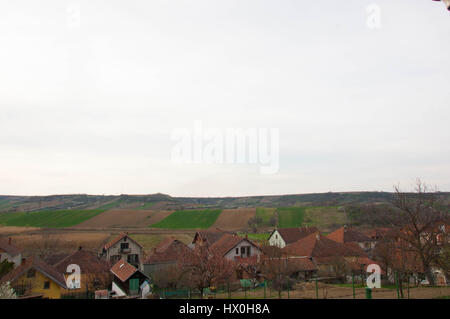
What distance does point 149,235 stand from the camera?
73.3 metres

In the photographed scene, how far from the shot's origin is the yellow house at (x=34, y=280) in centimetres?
3052

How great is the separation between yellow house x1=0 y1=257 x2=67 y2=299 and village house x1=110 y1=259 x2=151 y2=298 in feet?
16.8

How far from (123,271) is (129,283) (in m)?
1.82

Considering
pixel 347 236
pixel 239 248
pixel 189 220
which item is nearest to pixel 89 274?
pixel 239 248

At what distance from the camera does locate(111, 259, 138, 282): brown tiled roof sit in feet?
109

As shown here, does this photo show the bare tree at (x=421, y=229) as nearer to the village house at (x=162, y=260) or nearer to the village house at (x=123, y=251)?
the village house at (x=162, y=260)

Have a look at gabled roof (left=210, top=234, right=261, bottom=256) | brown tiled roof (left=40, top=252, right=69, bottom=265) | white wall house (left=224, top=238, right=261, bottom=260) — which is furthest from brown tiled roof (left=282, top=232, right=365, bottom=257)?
brown tiled roof (left=40, top=252, right=69, bottom=265)

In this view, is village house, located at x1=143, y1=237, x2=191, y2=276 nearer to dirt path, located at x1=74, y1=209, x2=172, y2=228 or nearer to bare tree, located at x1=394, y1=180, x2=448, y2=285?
bare tree, located at x1=394, y1=180, x2=448, y2=285

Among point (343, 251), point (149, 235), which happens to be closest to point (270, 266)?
point (343, 251)

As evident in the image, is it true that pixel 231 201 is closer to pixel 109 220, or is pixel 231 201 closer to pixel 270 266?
pixel 109 220

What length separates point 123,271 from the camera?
34312mm

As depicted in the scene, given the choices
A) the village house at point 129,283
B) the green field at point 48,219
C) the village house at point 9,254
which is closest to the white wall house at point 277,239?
the village house at point 129,283
